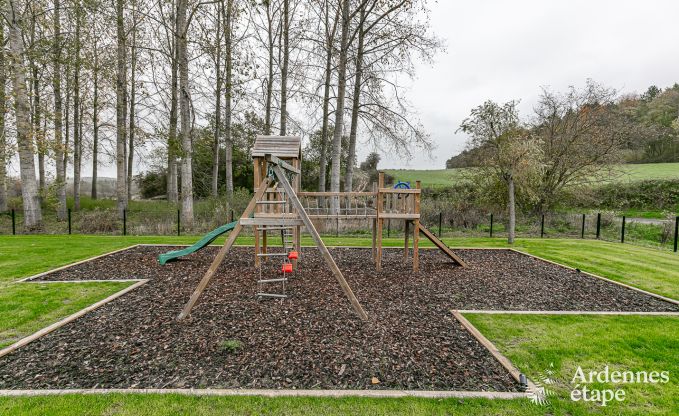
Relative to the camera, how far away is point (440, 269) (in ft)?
22.7

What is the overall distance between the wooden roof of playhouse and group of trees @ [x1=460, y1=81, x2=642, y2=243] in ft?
34.0

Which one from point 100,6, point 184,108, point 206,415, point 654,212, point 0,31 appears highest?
point 100,6

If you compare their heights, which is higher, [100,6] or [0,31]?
[100,6]

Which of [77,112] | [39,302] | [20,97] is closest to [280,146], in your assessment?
[39,302]

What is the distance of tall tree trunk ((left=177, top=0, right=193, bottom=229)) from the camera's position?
11273 millimetres

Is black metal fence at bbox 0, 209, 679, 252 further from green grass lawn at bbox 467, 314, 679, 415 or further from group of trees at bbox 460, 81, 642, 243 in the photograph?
green grass lawn at bbox 467, 314, 679, 415

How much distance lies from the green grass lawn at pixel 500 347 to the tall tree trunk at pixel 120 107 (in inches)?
264

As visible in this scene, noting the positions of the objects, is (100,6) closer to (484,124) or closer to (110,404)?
(110,404)

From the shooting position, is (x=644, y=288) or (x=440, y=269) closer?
(x=644, y=288)

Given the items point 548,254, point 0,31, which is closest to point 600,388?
point 548,254

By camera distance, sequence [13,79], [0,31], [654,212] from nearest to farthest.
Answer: [13,79] → [0,31] → [654,212]

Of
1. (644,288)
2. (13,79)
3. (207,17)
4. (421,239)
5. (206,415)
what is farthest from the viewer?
(207,17)

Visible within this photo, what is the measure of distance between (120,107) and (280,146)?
40.1 feet

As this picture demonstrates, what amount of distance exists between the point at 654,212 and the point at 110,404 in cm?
2395
